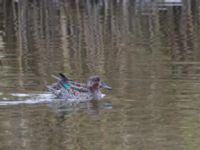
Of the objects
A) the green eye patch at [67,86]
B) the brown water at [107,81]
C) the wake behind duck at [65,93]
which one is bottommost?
the brown water at [107,81]

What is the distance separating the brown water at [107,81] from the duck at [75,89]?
0.83 ft

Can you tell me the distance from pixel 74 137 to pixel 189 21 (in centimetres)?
2623

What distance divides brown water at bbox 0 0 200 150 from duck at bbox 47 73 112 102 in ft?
0.83

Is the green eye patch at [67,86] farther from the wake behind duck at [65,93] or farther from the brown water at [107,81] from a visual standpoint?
the brown water at [107,81]

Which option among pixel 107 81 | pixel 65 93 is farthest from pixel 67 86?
pixel 107 81

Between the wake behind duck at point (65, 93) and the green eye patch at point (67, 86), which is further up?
the green eye patch at point (67, 86)

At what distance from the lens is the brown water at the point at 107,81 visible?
12711 millimetres

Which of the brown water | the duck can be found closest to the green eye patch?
the duck

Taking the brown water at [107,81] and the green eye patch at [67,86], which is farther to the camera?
the green eye patch at [67,86]

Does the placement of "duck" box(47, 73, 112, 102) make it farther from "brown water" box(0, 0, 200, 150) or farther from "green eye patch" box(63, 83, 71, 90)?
"brown water" box(0, 0, 200, 150)

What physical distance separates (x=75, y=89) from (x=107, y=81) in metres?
2.19

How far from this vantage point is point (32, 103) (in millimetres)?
15203

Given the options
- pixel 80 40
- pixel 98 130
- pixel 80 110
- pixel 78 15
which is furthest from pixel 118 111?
pixel 78 15

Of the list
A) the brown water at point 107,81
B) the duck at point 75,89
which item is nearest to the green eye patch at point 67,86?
the duck at point 75,89
